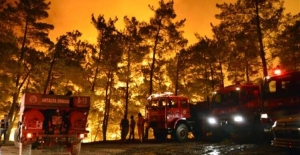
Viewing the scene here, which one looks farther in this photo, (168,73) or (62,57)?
(168,73)

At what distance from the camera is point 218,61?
32.6 m

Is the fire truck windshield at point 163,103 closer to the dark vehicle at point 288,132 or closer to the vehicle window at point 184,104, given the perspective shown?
the vehicle window at point 184,104

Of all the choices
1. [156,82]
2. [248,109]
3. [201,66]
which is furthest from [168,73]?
[248,109]

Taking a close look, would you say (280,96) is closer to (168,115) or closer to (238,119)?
→ (238,119)

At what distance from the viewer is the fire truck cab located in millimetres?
17734

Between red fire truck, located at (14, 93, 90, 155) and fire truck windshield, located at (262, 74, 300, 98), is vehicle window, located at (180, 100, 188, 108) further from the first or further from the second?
red fire truck, located at (14, 93, 90, 155)

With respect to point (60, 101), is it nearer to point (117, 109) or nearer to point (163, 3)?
point (163, 3)

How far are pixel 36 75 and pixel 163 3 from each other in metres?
14.0

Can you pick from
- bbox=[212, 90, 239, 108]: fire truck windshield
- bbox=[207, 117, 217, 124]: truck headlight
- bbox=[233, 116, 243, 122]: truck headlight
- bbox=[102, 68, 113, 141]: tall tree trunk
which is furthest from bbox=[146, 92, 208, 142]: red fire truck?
bbox=[102, 68, 113, 141]: tall tree trunk

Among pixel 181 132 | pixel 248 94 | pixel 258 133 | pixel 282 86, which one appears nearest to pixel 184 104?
pixel 181 132

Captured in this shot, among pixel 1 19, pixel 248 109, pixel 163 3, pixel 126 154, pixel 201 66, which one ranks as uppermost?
pixel 163 3

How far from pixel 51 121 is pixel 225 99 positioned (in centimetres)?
975

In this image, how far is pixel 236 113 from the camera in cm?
1570

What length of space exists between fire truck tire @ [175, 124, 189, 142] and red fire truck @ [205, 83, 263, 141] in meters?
1.65
